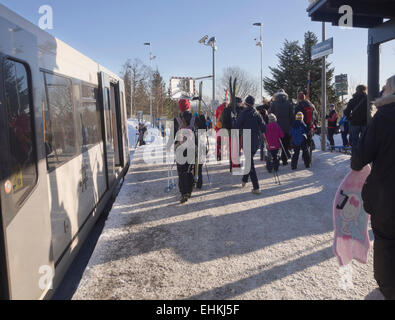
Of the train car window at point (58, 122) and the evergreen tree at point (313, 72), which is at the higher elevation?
the evergreen tree at point (313, 72)

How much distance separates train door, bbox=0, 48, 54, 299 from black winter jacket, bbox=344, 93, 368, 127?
23.4 feet

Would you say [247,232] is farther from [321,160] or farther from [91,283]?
[321,160]

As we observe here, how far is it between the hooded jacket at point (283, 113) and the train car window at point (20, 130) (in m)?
7.23

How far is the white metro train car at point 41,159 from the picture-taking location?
220 cm

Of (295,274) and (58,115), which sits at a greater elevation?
(58,115)

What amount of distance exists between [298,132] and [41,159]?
23.5 feet

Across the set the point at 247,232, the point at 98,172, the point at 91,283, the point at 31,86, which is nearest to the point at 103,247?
the point at 91,283

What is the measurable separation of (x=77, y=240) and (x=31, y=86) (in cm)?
200

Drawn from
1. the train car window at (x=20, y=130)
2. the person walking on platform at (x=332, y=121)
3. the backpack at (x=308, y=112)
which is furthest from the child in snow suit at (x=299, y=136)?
the train car window at (x=20, y=130)

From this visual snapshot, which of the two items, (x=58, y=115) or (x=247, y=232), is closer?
(x=58, y=115)

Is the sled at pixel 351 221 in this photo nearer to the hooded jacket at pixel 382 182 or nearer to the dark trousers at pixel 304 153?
the hooded jacket at pixel 382 182

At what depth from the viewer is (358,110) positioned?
25.7 feet

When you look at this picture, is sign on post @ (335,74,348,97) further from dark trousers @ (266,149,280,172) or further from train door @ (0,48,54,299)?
train door @ (0,48,54,299)
